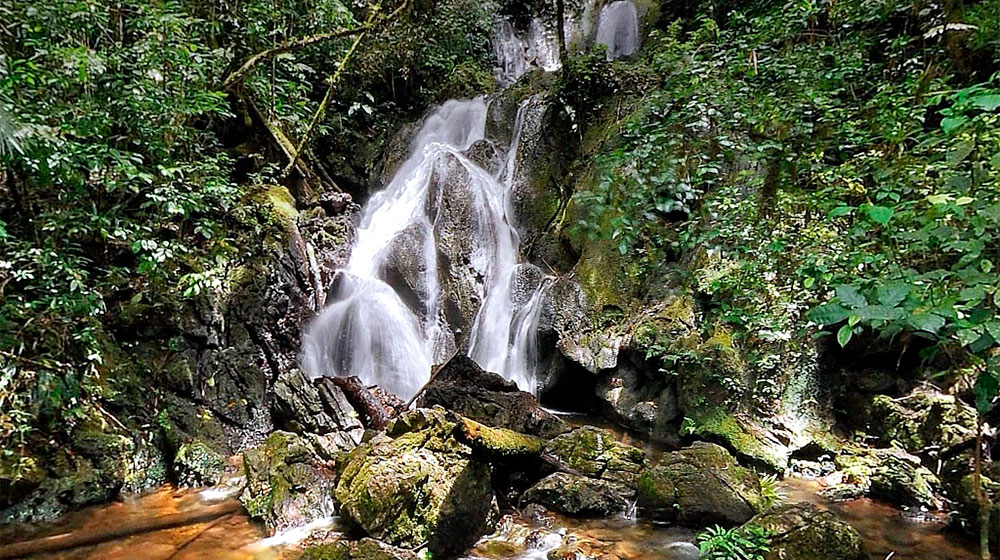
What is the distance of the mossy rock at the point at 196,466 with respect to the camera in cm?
533

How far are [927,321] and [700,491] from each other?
3.18m

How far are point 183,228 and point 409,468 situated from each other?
4.77m

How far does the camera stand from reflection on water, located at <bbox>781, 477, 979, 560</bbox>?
12.9 feet

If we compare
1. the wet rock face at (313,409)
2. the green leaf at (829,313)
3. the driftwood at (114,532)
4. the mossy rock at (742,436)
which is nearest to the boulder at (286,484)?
the driftwood at (114,532)

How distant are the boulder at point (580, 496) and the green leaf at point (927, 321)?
339 centimetres

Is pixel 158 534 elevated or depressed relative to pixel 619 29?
depressed

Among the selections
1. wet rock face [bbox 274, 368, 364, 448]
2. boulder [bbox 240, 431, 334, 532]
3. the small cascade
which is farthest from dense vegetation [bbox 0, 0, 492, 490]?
the small cascade

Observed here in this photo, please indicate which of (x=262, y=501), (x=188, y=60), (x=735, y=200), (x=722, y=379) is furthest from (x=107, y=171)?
(x=722, y=379)

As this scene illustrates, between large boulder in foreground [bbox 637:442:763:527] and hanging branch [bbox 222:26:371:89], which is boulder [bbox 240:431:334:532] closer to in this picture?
large boulder in foreground [bbox 637:442:763:527]

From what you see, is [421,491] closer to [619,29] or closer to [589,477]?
[589,477]

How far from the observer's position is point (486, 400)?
6.41 metres

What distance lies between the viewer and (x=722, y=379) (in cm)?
620

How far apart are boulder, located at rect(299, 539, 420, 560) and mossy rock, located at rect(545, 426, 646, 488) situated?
209 cm

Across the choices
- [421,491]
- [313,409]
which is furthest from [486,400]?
[421,491]
